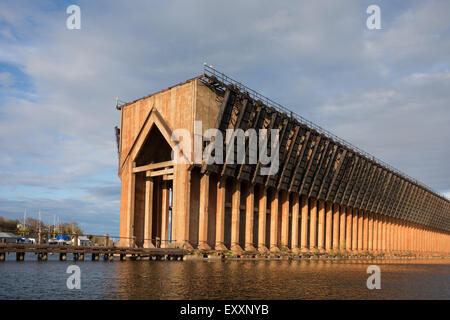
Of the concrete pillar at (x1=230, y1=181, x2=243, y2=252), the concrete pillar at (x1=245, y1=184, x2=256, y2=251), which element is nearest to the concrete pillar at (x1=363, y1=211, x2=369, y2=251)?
the concrete pillar at (x1=245, y1=184, x2=256, y2=251)

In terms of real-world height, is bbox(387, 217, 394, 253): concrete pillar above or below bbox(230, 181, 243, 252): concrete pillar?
below

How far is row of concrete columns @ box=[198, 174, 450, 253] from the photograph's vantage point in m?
54.7

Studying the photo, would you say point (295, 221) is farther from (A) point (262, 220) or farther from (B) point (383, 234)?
(B) point (383, 234)

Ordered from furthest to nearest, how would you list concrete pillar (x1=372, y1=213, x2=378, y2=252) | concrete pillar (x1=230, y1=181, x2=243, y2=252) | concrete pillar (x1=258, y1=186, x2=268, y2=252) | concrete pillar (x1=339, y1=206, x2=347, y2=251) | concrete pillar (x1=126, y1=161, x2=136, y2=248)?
concrete pillar (x1=372, y1=213, x2=378, y2=252), concrete pillar (x1=339, y1=206, x2=347, y2=251), concrete pillar (x1=258, y1=186, x2=268, y2=252), concrete pillar (x1=126, y1=161, x2=136, y2=248), concrete pillar (x1=230, y1=181, x2=243, y2=252)

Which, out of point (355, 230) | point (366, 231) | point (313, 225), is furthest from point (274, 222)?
point (366, 231)

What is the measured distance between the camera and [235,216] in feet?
185

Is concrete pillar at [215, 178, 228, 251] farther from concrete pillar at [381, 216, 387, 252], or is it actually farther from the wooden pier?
concrete pillar at [381, 216, 387, 252]

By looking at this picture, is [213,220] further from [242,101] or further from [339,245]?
[339,245]

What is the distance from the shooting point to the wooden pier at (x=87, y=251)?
122 ft

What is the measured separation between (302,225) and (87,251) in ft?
130

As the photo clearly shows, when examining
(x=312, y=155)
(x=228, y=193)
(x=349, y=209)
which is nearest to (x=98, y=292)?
(x=228, y=193)

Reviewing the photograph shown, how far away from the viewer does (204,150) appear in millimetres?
50656

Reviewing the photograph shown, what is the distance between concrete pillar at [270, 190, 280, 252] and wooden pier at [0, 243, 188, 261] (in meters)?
18.8

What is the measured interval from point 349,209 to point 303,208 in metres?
19.3
